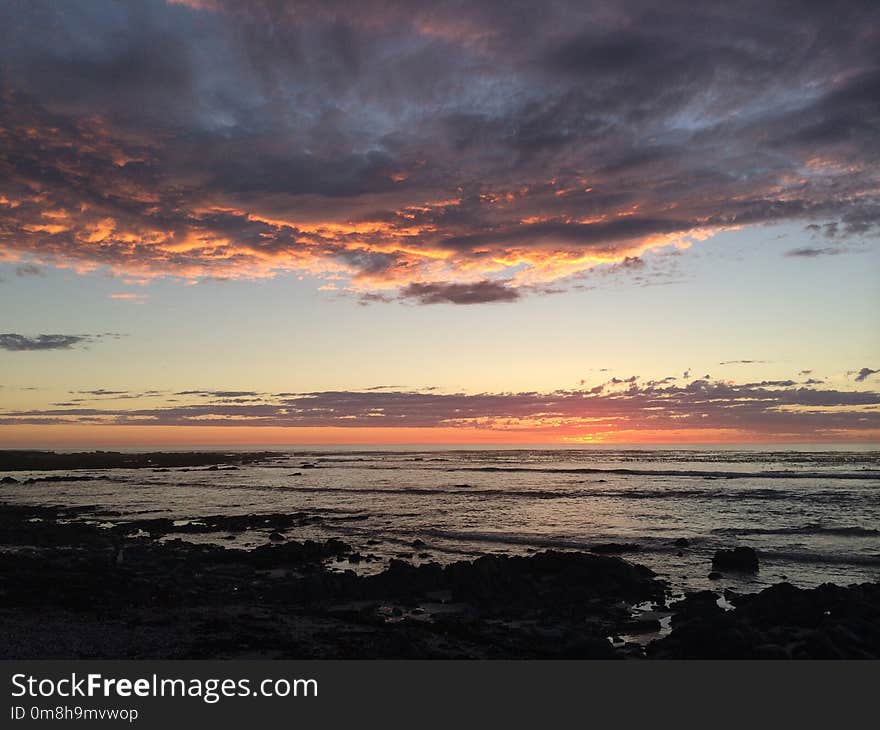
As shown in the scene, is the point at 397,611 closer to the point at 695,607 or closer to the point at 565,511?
the point at 695,607

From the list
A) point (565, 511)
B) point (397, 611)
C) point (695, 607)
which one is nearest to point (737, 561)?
point (695, 607)

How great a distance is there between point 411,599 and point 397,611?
5.97ft

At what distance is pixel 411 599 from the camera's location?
23125 millimetres

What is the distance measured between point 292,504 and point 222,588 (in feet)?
121

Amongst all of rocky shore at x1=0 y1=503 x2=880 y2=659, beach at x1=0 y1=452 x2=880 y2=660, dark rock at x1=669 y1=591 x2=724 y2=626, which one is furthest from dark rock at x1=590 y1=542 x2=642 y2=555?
dark rock at x1=669 y1=591 x2=724 y2=626

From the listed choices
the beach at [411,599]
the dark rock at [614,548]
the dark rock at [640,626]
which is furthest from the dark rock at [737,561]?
the dark rock at [640,626]

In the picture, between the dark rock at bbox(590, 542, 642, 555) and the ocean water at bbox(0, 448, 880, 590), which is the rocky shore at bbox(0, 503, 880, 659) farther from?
the dark rock at bbox(590, 542, 642, 555)

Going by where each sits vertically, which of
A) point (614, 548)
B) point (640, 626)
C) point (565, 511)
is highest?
point (640, 626)

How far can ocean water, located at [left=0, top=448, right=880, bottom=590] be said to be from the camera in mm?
32844

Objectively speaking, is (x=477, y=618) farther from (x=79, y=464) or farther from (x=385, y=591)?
(x=79, y=464)

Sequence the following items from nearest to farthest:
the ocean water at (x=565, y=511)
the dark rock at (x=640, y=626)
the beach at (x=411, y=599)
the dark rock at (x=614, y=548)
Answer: the beach at (x=411, y=599) → the dark rock at (x=640, y=626) → the ocean water at (x=565, y=511) → the dark rock at (x=614, y=548)

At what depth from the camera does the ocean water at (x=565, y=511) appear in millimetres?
32844

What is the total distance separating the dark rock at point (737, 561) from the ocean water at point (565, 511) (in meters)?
0.73

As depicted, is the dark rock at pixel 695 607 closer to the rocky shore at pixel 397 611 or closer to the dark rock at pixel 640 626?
the rocky shore at pixel 397 611
